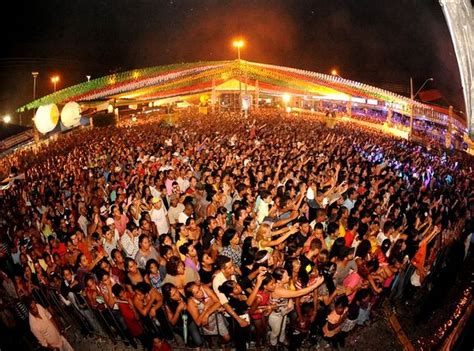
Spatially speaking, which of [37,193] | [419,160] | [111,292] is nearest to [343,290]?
[111,292]

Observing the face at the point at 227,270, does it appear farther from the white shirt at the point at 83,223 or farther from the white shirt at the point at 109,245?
the white shirt at the point at 83,223

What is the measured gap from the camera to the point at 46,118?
9.36m

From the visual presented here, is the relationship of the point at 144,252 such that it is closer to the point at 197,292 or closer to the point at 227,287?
the point at 197,292

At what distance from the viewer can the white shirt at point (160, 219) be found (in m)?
5.98

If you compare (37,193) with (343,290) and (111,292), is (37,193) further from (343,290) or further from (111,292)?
(343,290)

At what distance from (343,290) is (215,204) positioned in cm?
268

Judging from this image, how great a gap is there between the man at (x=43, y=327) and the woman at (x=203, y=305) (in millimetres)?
1370

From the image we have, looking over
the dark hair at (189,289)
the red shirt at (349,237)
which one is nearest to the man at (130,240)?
the dark hair at (189,289)

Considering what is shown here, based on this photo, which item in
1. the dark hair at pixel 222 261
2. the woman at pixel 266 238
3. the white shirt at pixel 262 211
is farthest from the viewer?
the white shirt at pixel 262 211

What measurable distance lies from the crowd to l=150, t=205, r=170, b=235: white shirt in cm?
2

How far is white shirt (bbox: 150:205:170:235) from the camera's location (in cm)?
598

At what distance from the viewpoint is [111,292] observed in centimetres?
418

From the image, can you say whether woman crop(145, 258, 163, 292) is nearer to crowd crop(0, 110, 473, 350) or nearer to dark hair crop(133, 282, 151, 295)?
crowd crop(0, 110, 473, 350)

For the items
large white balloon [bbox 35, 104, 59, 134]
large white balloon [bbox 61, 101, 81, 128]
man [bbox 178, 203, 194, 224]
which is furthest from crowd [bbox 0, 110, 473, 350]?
large white balloon [bbox 61, 101, 81, 128]
